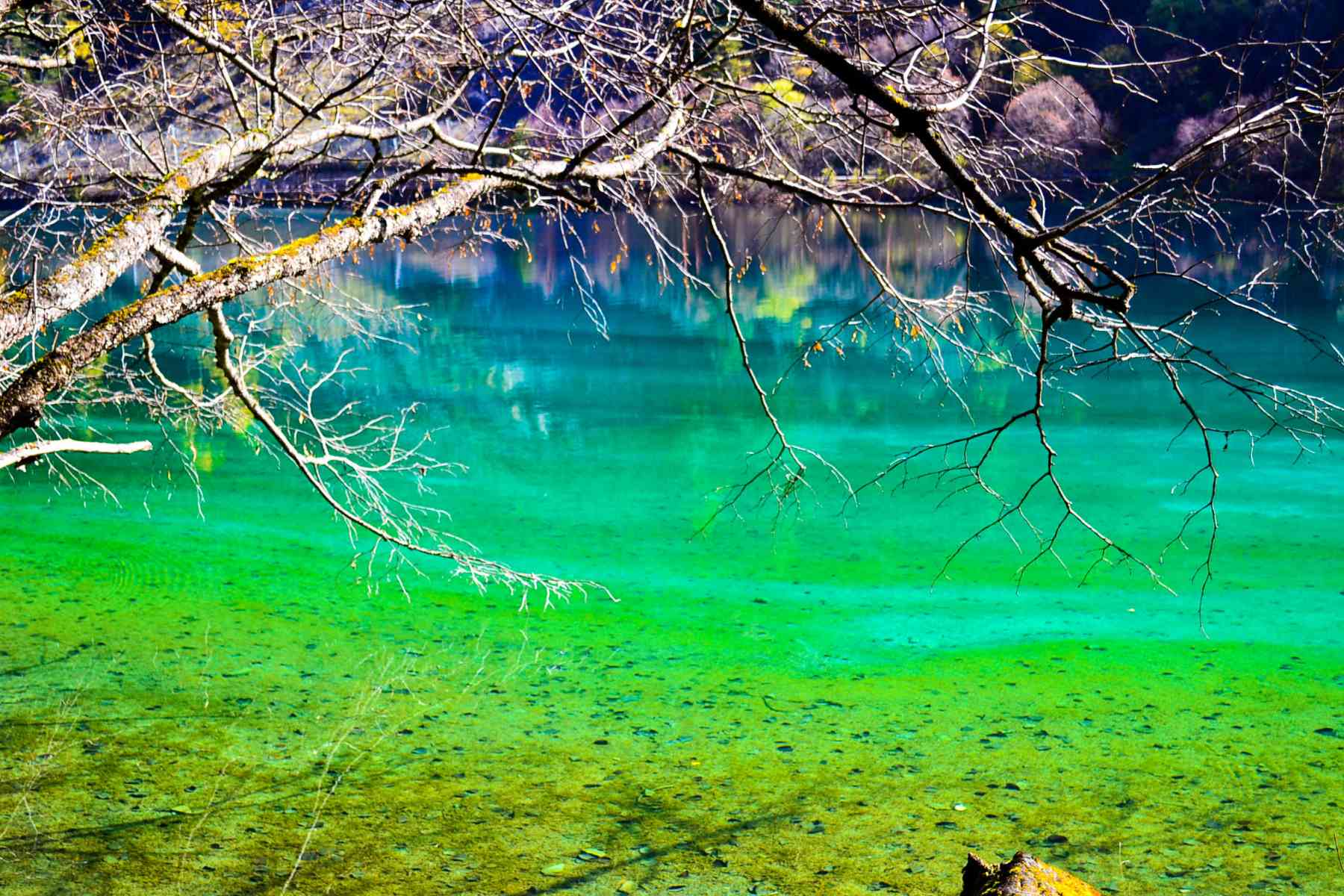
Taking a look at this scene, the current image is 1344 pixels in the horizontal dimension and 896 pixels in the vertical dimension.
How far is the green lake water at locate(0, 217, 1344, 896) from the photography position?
3273 mm

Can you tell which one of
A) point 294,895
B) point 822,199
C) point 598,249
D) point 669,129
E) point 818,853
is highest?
point 598,249

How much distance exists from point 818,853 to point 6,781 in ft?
7.08

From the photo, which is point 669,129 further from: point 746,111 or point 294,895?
point 294,895

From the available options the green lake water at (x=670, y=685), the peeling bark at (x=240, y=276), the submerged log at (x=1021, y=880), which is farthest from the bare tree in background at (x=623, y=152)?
the green lake water at (x=670, y=685)

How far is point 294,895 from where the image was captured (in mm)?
3080

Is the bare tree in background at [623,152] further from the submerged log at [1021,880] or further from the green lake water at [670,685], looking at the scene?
the green lake water at [670,685]

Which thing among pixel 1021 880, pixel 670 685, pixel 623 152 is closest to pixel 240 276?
pixel 623 152

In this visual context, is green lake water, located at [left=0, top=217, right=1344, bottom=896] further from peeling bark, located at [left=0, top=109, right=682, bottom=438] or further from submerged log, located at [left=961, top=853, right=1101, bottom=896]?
peeling bark, located at [left=0, top=109, right=682, bottom=438]

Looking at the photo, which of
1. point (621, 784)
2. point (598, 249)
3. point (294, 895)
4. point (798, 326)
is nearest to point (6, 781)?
point (294, 895)

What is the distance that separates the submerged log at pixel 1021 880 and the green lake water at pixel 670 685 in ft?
3.22

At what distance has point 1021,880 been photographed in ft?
6.58

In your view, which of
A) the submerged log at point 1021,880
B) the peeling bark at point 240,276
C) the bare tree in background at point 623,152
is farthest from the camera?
the peeling bark at point 240,276

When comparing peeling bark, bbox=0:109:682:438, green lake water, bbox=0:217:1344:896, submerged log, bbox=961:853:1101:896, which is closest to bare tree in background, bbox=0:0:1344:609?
peeling bark, bbox=0:109:682:438

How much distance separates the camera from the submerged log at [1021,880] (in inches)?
78.6
